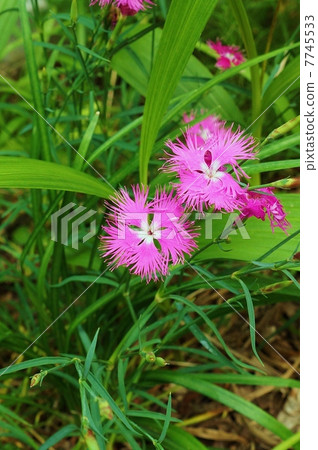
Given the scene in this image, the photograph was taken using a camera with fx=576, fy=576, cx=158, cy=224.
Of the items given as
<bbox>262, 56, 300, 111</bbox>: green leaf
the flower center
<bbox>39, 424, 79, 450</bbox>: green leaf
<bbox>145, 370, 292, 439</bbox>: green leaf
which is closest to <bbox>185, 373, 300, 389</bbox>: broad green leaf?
<bbox>145, 370, 292, 439</bbox>: green leaf

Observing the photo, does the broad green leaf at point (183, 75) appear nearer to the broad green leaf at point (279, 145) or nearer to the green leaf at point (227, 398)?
the broad green leaf at point (279, 145)

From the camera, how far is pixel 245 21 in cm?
95

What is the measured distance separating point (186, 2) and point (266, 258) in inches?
13.3

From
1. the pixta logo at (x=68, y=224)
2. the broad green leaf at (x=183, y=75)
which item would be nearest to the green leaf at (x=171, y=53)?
the pixta logo at (x=68, y=224)

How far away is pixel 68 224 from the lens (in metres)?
0.98

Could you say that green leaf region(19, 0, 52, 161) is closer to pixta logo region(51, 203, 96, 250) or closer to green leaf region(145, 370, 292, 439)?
pixta logo region(51, 203, 96, 250)

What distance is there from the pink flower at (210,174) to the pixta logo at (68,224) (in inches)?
11.0

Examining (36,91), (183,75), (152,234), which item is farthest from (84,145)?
(183,75)

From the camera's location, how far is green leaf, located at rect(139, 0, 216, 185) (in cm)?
68

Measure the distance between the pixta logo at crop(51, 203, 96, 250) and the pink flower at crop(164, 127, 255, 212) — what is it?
28cm

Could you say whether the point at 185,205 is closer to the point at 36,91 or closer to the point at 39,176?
the point at 39,176

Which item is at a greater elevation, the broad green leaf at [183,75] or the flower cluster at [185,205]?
the broad green leaf at [183,75]

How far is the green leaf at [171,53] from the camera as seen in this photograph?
679 mm
